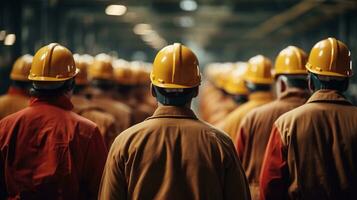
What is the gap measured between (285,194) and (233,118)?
315 cm

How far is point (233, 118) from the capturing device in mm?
8812

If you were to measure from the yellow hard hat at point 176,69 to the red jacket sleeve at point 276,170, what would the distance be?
1083mm

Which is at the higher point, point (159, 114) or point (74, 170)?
point (159, 114)

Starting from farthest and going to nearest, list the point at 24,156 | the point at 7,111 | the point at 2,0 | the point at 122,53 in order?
the point at 122,53
the point at 2,0
the point at 7,111
the point at 24,156

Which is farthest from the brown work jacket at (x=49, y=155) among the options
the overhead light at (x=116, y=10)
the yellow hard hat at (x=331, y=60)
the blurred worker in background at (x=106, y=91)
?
the overhead light at (x=116, y=10)

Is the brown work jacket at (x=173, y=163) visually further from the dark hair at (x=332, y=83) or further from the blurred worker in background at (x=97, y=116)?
the blurred worker in background at (x=97, y=116)

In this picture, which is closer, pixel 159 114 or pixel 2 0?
pixel 159 114

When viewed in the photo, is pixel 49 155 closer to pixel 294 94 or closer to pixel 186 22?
pixel 294 94

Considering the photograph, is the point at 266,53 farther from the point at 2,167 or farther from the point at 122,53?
the point at 2,167

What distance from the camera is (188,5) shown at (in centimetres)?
2294

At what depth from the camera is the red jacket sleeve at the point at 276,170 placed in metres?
5.61

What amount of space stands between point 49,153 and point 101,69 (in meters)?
5.67

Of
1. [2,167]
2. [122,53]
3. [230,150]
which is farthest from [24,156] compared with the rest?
[122,53]

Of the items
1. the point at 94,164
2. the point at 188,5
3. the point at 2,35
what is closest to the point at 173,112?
the point at 94,164
